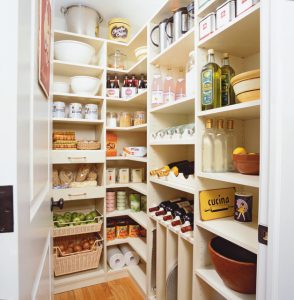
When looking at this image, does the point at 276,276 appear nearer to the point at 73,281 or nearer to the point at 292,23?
the point at 292,23

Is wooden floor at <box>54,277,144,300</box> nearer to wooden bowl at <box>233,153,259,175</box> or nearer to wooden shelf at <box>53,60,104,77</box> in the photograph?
wooden bowl at <box>233,153,259,175</box>

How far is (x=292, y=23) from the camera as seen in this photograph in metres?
0.64

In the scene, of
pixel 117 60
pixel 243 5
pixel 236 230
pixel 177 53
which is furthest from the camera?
pixel 117 60

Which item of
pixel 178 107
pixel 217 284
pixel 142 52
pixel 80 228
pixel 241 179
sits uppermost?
pixel 142 52

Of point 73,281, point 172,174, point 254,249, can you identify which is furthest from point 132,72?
point 73,281

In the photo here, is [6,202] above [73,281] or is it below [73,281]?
above

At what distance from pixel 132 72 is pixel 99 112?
505mm

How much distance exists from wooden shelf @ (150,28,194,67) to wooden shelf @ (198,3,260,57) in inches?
6.8

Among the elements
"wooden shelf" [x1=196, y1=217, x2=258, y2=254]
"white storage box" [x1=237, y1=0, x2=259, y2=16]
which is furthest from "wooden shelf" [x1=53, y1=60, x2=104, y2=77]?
"wooden shelf" [x1=196, y1=217, x2=258, y2=254]

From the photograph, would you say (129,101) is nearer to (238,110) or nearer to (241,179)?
(238,110)

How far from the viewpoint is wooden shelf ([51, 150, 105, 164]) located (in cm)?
180

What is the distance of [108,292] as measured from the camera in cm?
186

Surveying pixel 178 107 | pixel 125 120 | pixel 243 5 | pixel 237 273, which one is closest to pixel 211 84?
pixel 243 5

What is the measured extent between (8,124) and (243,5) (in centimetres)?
93
